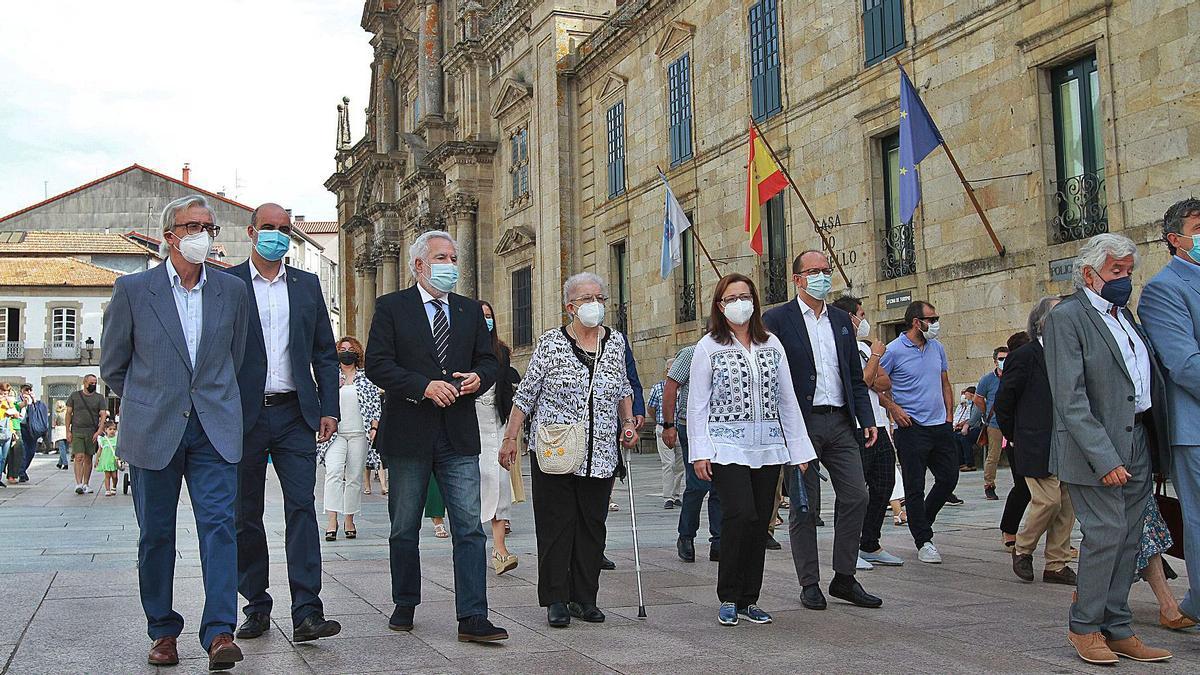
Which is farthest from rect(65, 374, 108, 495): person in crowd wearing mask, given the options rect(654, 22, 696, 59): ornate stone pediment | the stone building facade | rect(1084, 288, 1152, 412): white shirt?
rect(1084, 288, 1152, 412): white shirt

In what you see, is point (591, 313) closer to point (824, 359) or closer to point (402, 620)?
point (824, 359)

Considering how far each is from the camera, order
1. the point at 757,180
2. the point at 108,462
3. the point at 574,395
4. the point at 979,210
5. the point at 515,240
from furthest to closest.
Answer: the point at 515,240
the point at 757,180
the point at 108,462
the point at 979,210
the point at 574,395

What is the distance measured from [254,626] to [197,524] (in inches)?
34.6

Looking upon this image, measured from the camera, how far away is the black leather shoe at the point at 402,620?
6023 mm

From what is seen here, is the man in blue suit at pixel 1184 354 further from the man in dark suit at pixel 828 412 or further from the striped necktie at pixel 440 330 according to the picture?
the striped necktie at pixel 440 330

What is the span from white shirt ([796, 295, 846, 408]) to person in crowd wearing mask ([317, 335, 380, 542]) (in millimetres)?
4998

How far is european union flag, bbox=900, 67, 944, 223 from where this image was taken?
1577 cm

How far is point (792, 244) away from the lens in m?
21.2

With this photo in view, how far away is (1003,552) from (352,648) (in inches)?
217

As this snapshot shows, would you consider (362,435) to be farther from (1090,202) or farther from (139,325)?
(1090,202)

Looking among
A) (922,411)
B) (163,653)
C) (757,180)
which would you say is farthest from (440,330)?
(757,180)

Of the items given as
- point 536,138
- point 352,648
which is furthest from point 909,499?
point 536,138

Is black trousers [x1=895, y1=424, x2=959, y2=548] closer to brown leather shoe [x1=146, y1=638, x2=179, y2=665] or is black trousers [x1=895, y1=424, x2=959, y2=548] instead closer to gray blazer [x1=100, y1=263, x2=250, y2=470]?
gray blazer [x1=100, y1=263, x2=250, y2=470]

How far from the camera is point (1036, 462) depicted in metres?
7.64
